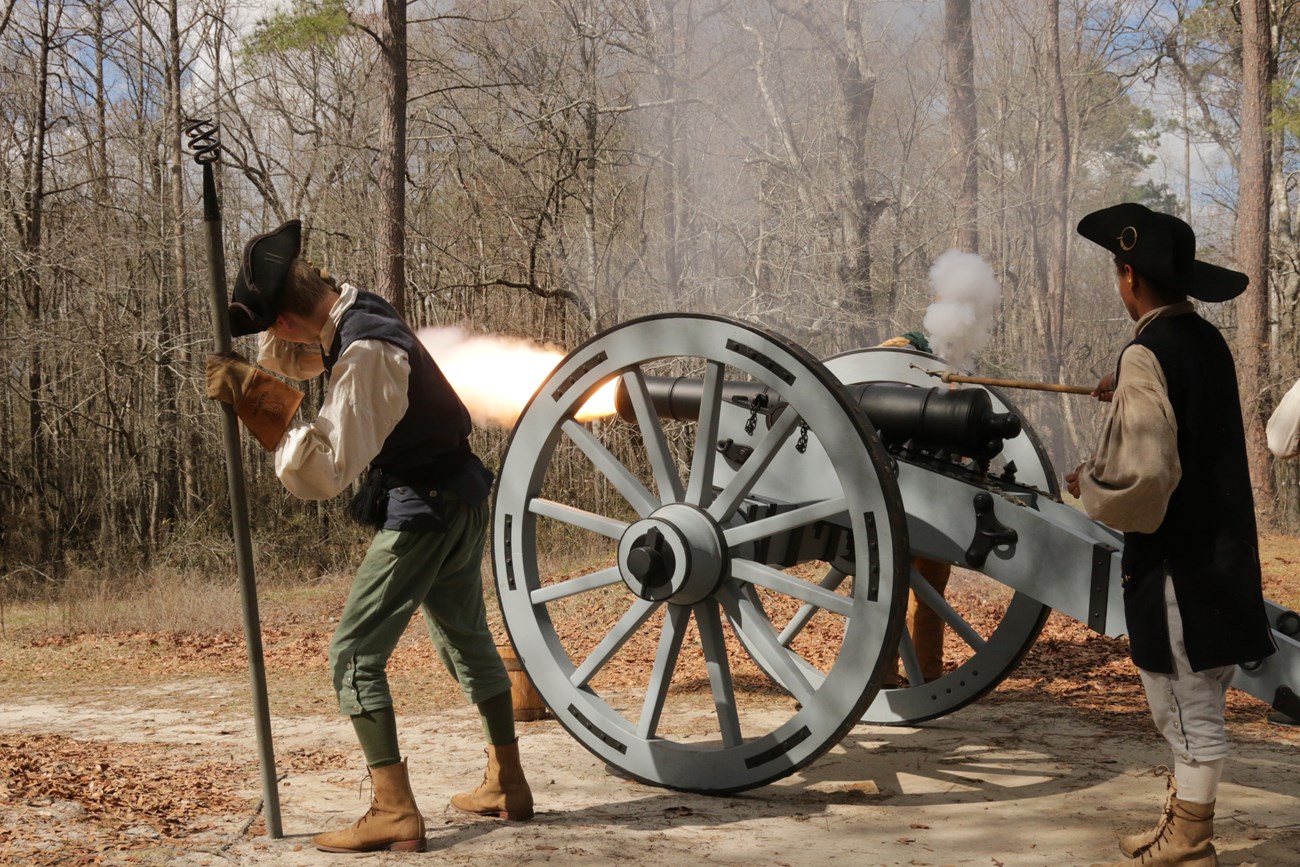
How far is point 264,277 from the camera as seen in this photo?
3312 mm

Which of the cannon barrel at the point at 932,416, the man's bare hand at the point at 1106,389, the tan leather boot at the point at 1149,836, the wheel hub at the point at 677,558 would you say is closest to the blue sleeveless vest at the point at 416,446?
the wheel hub at the point at 677,558

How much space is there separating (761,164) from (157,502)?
28.3 ft

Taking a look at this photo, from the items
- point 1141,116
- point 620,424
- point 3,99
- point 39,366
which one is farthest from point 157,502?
point 1141,116

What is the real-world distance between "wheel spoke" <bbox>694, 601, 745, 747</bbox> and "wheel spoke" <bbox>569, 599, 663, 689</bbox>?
19 centimetres

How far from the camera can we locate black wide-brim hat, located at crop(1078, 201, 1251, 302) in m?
3.09

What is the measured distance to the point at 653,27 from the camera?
1515cm

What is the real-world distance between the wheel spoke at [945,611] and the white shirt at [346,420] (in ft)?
8.01

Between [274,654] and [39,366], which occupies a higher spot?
[39,366]

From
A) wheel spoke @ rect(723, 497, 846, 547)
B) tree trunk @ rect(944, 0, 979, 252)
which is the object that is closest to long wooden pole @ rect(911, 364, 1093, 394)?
wheel spoke @ rect(723, 497, 846, 547)

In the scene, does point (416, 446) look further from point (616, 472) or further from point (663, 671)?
point (663, 671)

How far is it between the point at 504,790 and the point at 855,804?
1127 mm

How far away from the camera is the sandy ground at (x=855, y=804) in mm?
3381

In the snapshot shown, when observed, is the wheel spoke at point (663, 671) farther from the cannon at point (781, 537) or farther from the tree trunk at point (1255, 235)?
the tree trunk at point (1255, 235)

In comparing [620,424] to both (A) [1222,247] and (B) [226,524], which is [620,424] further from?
(A) [1222,247]
